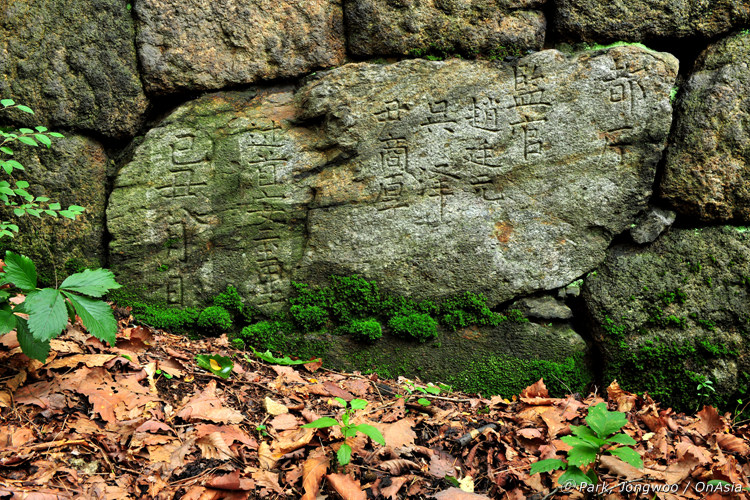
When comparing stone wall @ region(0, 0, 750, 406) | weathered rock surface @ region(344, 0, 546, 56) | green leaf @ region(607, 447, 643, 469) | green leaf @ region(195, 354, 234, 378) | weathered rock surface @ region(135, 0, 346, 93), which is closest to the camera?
green leaf @ region(607, 447, 643, 469)

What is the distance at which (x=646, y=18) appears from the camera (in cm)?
341

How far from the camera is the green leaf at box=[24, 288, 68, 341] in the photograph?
1.95 m

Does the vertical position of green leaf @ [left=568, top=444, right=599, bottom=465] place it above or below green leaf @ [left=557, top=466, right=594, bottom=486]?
above

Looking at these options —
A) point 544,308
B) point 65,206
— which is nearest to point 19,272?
point 65,206

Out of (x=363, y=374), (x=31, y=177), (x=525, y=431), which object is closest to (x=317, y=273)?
(x=363, y=374)

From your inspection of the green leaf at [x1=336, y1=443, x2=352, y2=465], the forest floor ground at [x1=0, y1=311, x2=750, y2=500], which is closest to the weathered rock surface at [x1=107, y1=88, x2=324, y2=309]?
the forest floor ground at [x1=0, y1=311, x2=750, y2=500]

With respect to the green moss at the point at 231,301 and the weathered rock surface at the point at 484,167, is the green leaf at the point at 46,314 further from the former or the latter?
the weathered rock surface at the point at 484,167

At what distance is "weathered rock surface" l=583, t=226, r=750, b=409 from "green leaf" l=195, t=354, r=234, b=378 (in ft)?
7.59

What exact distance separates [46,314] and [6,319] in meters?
0.22

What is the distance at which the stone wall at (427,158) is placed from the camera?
10.9 ft

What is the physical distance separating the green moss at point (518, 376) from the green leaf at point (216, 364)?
144cm

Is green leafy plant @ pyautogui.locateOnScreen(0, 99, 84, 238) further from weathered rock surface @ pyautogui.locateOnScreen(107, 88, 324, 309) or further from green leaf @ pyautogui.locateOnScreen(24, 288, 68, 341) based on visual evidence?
green leaf @ pyautogui.locateOnScreen(24, 288, 68, 341)

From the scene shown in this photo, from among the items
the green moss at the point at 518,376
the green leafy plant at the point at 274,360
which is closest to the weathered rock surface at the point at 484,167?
the green moss at the point at 518,376

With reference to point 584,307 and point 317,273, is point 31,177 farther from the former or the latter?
point 584,307
